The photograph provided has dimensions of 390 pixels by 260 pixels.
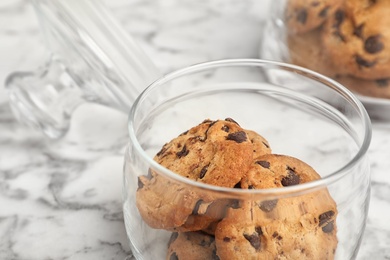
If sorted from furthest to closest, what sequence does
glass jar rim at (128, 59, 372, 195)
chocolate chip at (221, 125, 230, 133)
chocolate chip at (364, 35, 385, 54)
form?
chocolate chip at (364, 35, 385, 54), chocolate chip at (221, 125, 230, 133), glass jar rim at (128, 59, 372, 195)

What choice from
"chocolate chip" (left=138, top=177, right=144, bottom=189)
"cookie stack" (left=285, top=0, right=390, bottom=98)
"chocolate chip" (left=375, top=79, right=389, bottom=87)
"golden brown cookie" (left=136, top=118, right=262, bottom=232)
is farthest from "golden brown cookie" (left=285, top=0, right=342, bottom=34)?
"chocolate chip" (left=138, top=177, right=144, bottom=189)

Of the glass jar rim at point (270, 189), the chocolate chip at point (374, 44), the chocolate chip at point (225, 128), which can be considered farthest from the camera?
the chocolate chip at point (374, 44)

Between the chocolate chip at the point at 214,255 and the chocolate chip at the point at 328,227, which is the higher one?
the chocolate chip at the point at 328,227

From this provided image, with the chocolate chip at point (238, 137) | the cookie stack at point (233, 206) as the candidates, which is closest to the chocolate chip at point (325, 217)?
the cookie stack at point (233, 206)

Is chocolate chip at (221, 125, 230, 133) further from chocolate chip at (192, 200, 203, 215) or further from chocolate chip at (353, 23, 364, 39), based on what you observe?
chocolate chip at (353, 23, 364, 39)

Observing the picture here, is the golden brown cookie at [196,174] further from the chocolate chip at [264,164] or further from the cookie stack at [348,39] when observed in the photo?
the cookie stack at [348,39]

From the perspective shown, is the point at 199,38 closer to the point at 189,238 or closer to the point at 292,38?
the point at 292,38

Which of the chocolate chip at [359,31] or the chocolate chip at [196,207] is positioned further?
the chocolate chip at [359,31]

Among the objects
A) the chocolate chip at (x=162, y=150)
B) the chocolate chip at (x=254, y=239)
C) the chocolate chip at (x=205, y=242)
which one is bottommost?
the chocolate chip at (x=205, y=242)
